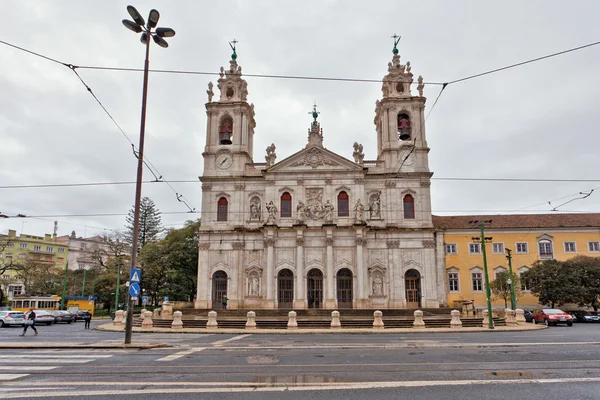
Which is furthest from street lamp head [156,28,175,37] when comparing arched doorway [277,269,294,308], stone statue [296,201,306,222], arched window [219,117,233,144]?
arched window [219,117,233,144]

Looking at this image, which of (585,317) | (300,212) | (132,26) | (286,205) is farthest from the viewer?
(286,205)

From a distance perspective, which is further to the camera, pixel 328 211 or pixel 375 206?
pixel 375 206

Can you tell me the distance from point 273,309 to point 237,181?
487 inches

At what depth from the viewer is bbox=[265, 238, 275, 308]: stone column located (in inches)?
1523

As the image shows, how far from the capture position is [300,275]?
39062 mm

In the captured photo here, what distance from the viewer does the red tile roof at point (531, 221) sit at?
47.4 meters

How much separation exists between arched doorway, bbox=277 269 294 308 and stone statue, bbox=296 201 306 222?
187 inches

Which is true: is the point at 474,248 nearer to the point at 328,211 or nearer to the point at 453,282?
the point at 453,282

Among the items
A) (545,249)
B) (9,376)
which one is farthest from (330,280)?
(9,376)

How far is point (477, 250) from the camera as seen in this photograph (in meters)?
47.7

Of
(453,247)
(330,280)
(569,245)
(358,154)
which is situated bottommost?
(330,280)

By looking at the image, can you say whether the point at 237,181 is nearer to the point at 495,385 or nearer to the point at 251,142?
the point at 251,142

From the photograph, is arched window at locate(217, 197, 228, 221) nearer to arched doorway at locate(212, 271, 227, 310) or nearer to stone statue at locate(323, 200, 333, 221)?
arched doorway at locate(212, 271, 227, 310)

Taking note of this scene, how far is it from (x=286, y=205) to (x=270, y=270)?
20.3 feet
